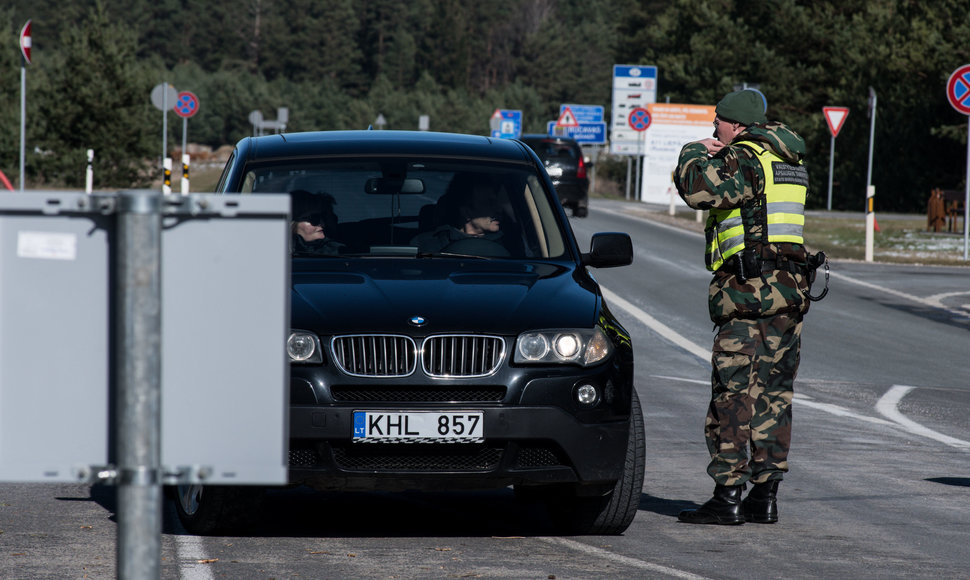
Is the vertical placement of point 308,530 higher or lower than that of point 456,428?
lower

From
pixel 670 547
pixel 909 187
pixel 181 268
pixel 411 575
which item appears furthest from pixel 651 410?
pixel 909 187

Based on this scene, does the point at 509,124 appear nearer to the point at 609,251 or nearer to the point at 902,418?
the point at 902,418

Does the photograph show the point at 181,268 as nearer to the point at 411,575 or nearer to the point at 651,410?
the point at 411,575

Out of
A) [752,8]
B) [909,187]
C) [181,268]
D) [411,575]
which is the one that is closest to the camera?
[181,268]

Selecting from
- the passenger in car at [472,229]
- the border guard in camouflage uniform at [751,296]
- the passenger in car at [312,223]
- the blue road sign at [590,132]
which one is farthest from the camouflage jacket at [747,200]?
the blue road sign at [590,132]

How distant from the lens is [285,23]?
451 ft

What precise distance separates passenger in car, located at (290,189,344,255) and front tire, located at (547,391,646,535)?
1.57 m

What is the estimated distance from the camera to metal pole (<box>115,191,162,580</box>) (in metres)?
2.45

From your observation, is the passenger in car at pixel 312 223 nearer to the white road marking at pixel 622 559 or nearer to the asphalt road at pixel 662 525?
the asphalt road at pixel 662 525

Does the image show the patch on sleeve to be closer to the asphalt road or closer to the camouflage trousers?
the camouflage trousers

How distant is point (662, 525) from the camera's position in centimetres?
676

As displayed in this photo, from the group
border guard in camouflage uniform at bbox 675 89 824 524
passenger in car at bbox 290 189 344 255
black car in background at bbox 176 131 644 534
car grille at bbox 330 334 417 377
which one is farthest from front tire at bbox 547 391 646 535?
passenger in car at bbox 290 189 344 255

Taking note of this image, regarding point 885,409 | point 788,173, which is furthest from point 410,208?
point 885,409

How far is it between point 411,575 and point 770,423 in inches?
83.5
